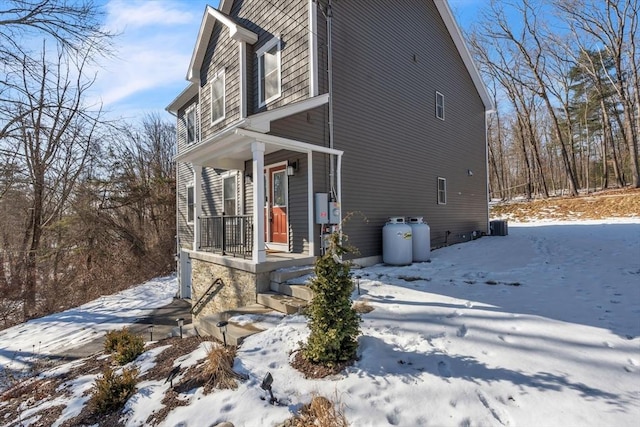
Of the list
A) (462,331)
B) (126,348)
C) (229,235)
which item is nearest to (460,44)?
(229,235)

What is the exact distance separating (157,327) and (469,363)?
28.9ft

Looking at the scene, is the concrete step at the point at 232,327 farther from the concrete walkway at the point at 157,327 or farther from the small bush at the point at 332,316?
the small bush at the point at 332,316

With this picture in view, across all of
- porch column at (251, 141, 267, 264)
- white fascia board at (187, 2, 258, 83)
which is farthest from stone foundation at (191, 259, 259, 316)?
white fascia board at (187, 2, 258, 83)

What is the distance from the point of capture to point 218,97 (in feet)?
32.9

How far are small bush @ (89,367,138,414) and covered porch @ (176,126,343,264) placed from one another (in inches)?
99.9

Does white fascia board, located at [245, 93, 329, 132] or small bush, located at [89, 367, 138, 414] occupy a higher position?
white fascia board, located at [245, 93, 329, 132]

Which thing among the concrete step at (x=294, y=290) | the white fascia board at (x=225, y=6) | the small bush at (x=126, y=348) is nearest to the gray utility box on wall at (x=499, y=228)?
the concrete step at (x=294, y=290)

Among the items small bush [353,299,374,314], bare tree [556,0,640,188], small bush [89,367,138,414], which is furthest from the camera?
bare tree [556,0,640,188]

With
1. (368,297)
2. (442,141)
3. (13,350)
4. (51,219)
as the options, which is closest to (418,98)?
(442,141)

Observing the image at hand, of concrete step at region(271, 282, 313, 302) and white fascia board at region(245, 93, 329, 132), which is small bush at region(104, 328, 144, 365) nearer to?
concrete step at region(271, 282, 313, 302)

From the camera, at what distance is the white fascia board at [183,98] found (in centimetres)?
1205

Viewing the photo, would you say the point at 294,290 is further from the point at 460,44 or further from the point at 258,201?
the point at 460,44

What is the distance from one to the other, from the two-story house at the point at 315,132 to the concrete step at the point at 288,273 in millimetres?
193

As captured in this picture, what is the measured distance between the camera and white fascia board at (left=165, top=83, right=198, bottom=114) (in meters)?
12.0
